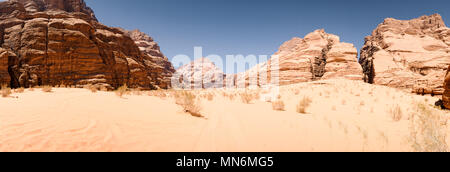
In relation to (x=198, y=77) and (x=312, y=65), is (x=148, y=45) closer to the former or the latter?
(x=198, y=77)

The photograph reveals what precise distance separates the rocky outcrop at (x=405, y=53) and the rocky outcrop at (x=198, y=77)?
37.8m

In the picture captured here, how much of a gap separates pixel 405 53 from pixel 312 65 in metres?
14.2

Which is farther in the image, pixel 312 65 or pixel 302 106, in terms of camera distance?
pixel 312 65

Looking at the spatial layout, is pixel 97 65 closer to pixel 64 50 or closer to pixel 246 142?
pixel 64 50

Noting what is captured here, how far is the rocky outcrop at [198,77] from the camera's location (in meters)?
60.1

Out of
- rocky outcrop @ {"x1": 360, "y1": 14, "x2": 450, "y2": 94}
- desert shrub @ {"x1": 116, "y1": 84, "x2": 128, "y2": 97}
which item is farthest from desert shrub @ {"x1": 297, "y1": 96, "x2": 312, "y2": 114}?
rocky outcrop @ {"x1": 360, "y1": 14, "x2": 450, "y2": 94}

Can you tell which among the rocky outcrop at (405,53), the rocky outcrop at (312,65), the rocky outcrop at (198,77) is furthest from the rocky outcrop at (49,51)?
the rocky outcrop at (405,53)

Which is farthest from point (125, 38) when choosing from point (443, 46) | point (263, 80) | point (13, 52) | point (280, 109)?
point (443, 46)

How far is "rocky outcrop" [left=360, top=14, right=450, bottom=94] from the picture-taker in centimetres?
2075

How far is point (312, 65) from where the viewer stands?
25000 millimetres

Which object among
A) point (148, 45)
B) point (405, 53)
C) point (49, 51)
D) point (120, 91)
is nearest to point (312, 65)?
point (405, 53)

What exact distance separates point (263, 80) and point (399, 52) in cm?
2175

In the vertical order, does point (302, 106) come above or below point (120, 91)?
below

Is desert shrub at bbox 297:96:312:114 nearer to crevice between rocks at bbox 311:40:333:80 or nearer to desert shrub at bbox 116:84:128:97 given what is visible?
desert shrub at bbox 116:84:128:97
